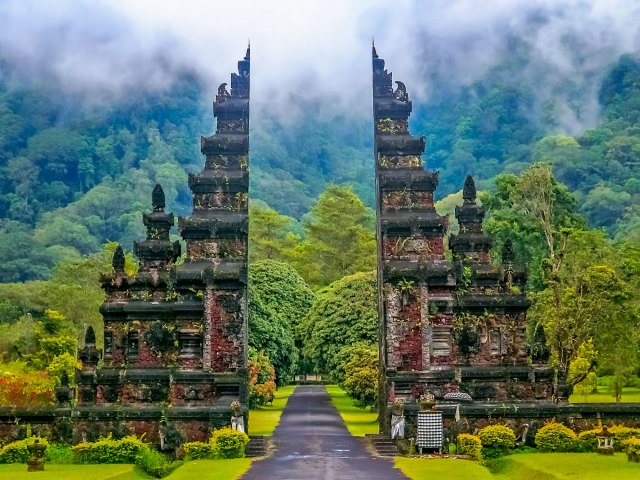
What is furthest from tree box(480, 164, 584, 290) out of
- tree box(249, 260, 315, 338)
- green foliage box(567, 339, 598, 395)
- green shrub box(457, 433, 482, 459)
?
green shrub box(457, 433, 482, 459)

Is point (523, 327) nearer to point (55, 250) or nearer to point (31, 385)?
point (31, 385)

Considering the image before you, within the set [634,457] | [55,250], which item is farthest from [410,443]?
[55,250]

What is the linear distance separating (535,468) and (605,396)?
34.9 meters

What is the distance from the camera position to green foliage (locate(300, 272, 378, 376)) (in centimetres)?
4988

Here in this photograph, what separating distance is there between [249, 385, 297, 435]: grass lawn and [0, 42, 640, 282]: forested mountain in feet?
229

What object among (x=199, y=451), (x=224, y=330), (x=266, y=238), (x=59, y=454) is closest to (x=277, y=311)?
(x=224, y=330)

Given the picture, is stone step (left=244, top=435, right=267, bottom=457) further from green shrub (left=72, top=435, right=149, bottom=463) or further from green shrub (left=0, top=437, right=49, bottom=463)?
green shrub (left=0, top=437, right=49, bottom=463)

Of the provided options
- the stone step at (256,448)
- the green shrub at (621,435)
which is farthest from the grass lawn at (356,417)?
the green shrub at (621,435)

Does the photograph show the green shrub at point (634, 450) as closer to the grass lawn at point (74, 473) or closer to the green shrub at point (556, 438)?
the green shrub at point (556, 438)

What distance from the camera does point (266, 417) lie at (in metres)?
44.8

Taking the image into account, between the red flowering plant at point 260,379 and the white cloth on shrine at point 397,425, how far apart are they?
18.8m

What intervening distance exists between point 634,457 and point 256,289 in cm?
4553

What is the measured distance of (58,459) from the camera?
2706 centimetres

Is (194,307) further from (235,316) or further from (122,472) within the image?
(122,472)
